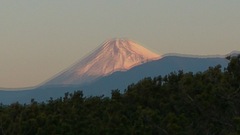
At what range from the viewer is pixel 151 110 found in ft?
76.0

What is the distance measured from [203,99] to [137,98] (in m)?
4.21

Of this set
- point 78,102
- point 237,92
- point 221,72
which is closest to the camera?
point 237,92

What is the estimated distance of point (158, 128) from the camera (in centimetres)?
2219

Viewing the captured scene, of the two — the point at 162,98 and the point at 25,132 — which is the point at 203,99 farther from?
the point at 25,132

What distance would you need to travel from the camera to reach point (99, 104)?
27.5m

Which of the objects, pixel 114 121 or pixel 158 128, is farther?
pixel 114 121

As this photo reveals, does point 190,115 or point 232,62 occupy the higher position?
point 232,62

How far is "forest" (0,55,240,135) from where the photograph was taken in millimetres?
22047

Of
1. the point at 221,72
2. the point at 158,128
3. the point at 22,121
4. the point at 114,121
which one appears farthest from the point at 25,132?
the point at 221,72

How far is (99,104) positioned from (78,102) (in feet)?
2.94

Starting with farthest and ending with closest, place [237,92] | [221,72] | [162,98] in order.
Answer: [162,98] → [221,72] → [237,92]

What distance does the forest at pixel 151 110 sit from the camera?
2205 centimetres

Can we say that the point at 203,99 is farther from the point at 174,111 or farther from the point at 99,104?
the point at 99,104

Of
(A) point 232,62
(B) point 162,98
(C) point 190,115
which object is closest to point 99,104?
(B) point 162,98
